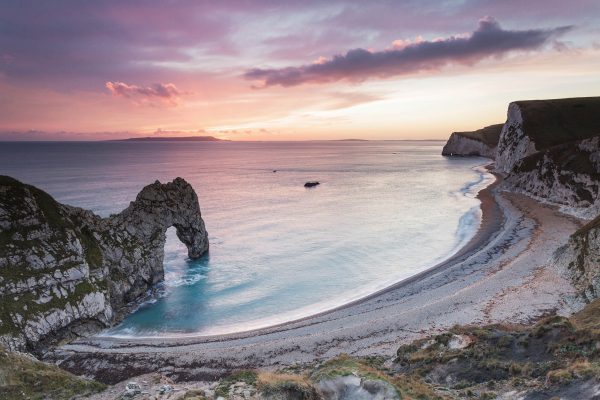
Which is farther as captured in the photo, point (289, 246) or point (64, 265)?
point (289, 246)

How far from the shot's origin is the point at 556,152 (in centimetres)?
8250

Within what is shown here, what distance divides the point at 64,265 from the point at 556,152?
90.7 metres

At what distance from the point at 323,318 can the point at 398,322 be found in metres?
6.71

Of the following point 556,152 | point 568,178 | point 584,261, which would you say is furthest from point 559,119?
point 584,261

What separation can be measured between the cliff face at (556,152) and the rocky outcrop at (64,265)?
63668mm

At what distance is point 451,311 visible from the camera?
33188 millimetres

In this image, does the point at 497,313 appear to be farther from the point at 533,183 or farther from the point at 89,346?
the point at 533,183

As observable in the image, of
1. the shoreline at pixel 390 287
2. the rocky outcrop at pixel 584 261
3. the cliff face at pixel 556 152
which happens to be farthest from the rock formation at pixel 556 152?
the rocky outcrop at pixel 584 261

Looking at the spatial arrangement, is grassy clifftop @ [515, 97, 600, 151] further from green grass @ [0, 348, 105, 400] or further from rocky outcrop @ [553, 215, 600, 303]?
green grass @ [0, 348, 105, 400]

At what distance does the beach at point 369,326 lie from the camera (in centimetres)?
2748

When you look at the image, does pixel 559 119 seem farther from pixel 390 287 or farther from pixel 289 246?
pixel 390 287

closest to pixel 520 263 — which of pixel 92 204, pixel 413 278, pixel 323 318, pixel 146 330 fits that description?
pixel 413 278

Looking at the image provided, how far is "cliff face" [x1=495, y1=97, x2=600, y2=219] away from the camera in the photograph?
68319 millimetres

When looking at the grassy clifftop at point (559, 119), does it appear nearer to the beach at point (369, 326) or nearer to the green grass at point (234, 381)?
the beach at point (369, 326)
